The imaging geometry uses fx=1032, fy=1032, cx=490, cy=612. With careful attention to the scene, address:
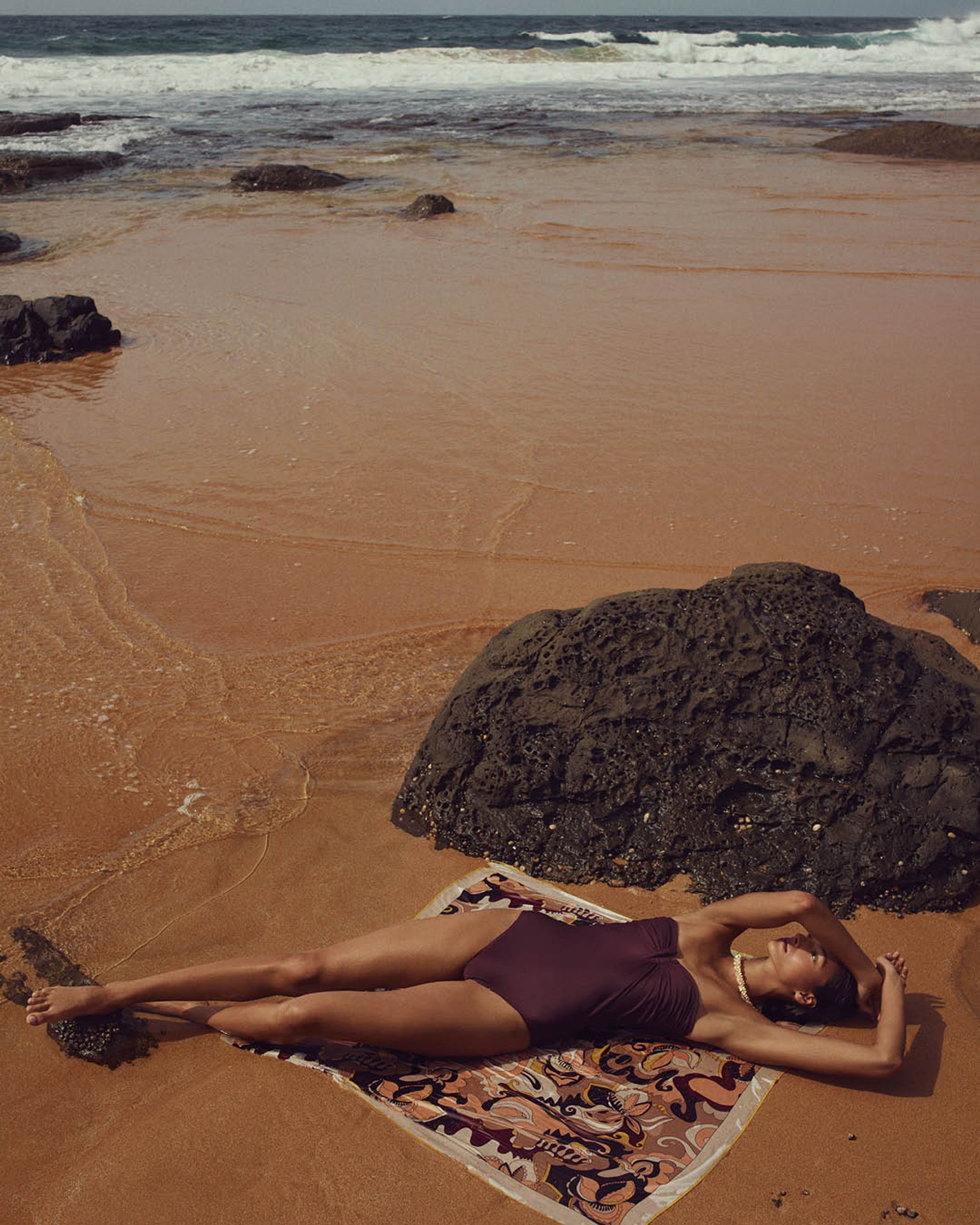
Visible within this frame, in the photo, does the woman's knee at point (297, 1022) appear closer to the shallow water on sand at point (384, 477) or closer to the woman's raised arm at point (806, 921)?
the shallow water on sand at point (384, 477)

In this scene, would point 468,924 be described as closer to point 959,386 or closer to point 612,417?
point 612,417

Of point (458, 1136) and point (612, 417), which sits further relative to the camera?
point (612, 417)

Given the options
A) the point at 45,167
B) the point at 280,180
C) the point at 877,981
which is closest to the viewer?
the point at 877,981

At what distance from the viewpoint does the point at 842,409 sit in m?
7.70

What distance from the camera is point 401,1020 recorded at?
2891 millimetres

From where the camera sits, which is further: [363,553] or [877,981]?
[363,553]

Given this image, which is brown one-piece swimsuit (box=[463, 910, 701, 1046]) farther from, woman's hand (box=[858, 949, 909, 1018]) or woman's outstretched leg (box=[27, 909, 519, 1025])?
woman's hand (box=[858, 949, 909, 1018])

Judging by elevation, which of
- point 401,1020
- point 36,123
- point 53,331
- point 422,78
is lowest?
point 401,1020

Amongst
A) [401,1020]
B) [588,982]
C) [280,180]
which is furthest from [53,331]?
[280,180]

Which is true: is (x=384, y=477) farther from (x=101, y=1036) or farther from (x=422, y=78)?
(x=422, y=78)

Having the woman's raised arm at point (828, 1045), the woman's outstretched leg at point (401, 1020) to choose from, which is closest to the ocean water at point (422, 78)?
the woman's outstretched leg at point (401, 1020)

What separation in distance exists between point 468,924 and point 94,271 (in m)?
11.1

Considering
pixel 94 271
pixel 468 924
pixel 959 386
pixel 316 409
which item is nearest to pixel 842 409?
pixel 959 386

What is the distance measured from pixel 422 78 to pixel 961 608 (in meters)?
38.8
